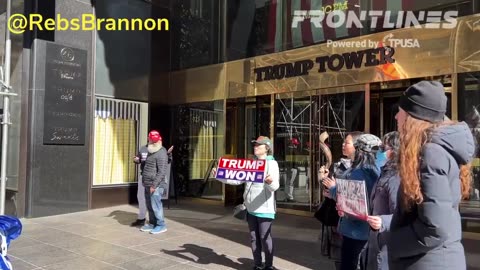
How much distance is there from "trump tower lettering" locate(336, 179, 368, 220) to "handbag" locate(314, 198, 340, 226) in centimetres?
72

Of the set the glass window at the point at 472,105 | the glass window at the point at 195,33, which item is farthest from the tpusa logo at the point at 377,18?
the glass window at the point at 195,33

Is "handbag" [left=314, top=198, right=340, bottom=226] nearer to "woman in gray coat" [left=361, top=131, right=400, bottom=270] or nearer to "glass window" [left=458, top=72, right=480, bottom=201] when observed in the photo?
"woman in gray coat" [left=361, top=131, right=400, bottom=270]

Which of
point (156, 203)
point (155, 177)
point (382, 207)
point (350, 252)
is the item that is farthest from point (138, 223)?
point (382, 207)

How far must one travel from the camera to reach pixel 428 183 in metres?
2.04

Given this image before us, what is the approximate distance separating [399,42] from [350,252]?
5401mm

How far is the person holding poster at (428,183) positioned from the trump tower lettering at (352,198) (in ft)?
2.19

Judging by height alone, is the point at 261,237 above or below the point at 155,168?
below

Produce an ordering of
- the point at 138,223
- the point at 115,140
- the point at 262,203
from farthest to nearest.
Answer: the point at 115,140 < the point at 138,223 < the point at 262,203

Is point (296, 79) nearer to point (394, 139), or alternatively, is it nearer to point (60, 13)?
point (60, 13)

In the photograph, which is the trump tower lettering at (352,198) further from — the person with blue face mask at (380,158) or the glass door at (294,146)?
the glass door at (294,146)

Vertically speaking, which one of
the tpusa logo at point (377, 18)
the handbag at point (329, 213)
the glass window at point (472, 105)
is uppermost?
the tpusa logo at point (377, 18)

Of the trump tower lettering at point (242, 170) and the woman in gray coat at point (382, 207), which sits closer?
the woman in gray coat at point (382, 207)

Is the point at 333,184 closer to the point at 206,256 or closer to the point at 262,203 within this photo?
the point at 262,203

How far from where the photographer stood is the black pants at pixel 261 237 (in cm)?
506
